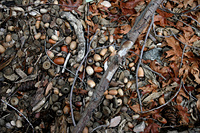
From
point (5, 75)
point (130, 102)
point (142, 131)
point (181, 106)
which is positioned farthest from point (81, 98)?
point (181, 106)

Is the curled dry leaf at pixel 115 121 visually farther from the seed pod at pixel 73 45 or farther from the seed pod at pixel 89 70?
the seed pod at pixel 73 45

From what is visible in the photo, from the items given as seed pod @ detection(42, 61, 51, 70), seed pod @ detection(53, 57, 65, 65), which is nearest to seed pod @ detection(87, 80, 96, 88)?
seed pod @ detection(53, 57, 65, 65)

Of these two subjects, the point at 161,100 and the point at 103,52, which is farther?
the point at 103,52

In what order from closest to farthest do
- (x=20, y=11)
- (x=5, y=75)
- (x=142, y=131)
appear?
(x=142, y=131)
(x=5, y=75)
(x=20, y=11)

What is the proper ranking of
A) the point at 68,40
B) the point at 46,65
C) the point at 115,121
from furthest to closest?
the point at 68,40, the point at 46,65, the point at 115,121

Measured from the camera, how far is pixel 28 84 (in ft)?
5.26

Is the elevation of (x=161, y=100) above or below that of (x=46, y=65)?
below

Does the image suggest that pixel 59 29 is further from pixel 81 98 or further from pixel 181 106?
pixel 181 106

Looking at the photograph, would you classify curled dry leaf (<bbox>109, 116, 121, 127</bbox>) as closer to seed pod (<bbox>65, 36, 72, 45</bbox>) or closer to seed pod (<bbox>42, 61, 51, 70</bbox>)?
seed pod (<bbox>42, 61, 51, 70</bbox>)

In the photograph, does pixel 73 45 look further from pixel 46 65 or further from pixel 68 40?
pixel 46 65

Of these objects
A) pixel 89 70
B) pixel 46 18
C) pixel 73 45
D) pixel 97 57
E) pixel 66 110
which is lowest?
pixel 66 110

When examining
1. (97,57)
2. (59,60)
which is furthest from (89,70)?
(59,60)

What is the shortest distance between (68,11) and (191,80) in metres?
1.80

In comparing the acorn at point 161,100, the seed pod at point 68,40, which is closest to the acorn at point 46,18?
the seed pod at point 68,40
